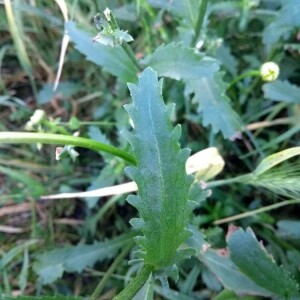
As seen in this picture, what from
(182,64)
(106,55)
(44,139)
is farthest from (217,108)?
(44,139)

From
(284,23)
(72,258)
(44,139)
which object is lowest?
(72,258)

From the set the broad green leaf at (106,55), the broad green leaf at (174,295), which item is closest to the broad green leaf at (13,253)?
the broad green leaf at (174,295)

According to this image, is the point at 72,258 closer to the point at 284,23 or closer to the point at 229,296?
the point at 229,296

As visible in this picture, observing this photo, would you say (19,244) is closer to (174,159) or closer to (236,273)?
(236,273)

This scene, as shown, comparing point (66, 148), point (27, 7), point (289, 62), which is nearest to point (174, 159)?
point (66, 148)

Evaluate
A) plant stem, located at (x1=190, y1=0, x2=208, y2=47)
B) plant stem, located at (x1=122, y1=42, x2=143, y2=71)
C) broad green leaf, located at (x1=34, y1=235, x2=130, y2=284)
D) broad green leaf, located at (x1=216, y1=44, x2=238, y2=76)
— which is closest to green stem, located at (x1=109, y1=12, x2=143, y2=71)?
plant stem, located at (x1=122, y1=42, x2=143, y2=71)
